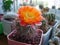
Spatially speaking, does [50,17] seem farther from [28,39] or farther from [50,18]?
[28,39]

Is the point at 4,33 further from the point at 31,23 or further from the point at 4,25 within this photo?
the point at 31,23

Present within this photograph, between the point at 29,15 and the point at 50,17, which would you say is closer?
the point at 29,15

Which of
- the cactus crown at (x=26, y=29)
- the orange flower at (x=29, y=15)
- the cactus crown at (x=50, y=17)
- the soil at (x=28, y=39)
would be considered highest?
the orange flower at (x=29, y=15)

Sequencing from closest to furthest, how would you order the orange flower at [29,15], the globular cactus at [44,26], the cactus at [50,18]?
the orange flower at [29,15]
the globular cactus at [44,26]
the cactus at [50,18]

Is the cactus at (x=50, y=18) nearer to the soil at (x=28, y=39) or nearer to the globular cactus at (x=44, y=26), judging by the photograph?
the globular cactus at (x=44, y=26)

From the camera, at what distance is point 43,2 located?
1.53m

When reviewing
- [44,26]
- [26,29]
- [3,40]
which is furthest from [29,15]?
[3,40]

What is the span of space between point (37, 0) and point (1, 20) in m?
0.52

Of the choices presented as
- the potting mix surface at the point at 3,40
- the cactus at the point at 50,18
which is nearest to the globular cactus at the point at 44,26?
the cactus at the point at 50,18

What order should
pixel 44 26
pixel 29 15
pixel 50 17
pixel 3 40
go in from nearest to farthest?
pixel 29 15, pixel 44 26, pixel 50 17, pixel 3 40

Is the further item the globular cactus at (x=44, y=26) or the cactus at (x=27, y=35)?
the globular cactus at (x=44, y=26)

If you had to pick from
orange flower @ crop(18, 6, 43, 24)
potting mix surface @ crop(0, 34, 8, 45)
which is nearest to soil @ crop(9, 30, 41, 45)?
orange flower @ crop(18, 6, 43, 24)

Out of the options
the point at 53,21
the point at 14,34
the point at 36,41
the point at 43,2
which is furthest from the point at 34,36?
the point at 43,2

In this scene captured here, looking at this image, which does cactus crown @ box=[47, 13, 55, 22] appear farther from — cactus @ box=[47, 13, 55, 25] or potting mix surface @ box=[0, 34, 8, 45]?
potting mix surface @ box=[0, 34, 8, 45]
